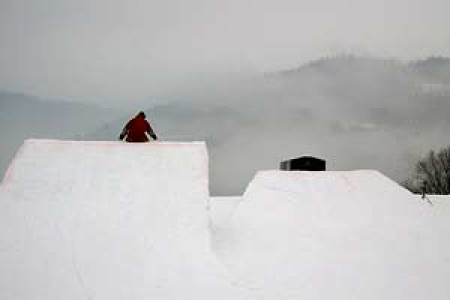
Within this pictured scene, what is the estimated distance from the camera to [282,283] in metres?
7.04

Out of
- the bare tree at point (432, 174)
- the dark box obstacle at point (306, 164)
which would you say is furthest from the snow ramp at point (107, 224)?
the bare tree at point (432, 174)

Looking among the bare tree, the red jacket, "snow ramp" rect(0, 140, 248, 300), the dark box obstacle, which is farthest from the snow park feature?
the bare tree

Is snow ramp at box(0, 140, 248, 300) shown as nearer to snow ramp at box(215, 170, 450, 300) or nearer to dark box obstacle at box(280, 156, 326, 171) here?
snow ramp at box(215, 170, 450, 300)

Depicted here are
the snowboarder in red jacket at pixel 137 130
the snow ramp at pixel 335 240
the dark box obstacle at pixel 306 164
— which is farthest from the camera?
the dark box obstacle at pixel 306 164

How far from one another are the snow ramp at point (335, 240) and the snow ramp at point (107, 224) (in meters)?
0.72

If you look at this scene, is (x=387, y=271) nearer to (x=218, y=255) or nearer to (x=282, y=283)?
(x=282, y=283)

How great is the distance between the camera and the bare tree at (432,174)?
26047mm

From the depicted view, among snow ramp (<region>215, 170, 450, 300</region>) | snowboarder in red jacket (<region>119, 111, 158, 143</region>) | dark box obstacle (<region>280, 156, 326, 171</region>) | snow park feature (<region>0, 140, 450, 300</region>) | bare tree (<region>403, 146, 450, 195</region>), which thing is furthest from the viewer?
bare tree (<region>403, 146, 450, 195</region>)

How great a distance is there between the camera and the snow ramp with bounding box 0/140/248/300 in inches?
252

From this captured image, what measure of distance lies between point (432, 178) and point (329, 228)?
20870 millimetres

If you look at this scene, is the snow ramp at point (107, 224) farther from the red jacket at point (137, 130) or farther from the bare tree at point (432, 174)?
the bare tree at point (432, 174)

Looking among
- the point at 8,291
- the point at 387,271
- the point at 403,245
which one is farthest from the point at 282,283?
the point at 8,291

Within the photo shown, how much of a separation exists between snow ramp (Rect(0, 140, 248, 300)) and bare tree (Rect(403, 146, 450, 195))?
19682mm

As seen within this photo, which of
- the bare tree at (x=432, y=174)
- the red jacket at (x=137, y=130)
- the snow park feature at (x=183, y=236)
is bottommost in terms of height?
the bare tree at (x=432, y=174)
